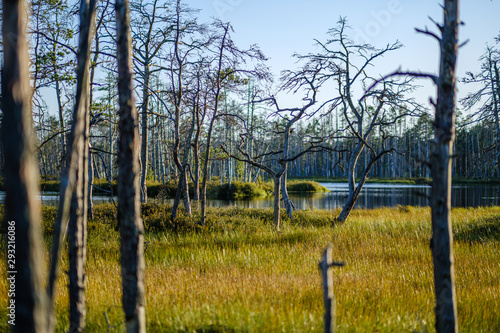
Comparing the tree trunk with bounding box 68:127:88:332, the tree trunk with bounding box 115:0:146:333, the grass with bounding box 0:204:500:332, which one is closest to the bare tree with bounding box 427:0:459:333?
the grass with bounding box 0:204:500:332

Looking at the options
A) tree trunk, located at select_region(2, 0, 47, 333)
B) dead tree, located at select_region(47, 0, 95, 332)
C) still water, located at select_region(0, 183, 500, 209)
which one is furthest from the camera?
still water, located at select_region(0, 183, 500, 209)

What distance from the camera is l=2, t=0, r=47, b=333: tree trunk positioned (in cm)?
133

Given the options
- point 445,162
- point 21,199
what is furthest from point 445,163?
point 21,199

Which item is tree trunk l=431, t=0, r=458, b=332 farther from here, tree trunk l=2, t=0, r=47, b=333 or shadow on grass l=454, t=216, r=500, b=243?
shadow on grass l=454, t=216, r=500, b=243

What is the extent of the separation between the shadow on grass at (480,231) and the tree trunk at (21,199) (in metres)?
9.75

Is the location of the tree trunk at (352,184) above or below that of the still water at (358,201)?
above

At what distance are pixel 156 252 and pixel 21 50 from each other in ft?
21.1

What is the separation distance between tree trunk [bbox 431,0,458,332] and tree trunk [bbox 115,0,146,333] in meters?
2.23

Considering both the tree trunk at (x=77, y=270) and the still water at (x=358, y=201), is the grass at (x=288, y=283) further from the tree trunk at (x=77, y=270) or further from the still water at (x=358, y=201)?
the still water at (x=358, y=201)

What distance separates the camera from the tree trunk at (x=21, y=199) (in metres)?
1.33

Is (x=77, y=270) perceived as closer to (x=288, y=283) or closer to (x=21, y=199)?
(x=21, y=199)

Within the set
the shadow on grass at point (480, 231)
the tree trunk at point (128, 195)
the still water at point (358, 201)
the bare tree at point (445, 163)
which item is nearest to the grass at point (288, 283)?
the shadow on grass at point (480, 231)

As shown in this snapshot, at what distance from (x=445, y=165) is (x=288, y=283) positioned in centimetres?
283

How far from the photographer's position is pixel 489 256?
23.4 feet
